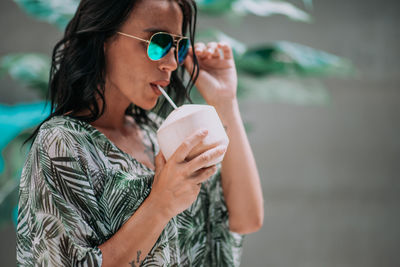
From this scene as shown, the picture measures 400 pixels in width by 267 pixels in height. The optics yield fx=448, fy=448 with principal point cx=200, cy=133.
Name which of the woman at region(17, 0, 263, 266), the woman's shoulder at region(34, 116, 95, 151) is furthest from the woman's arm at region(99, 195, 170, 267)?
the woman's shoulder at region(34, 116, 95, 151)

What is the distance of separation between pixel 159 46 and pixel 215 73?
11.5 inches

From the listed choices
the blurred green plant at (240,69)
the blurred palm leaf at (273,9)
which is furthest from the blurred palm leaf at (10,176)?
the blurred palm leaf at (273,9)

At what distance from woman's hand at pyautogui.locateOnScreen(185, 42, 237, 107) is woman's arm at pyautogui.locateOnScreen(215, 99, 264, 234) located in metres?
0.03

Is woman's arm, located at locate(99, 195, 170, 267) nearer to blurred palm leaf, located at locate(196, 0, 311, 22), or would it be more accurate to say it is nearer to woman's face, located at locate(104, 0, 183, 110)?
woman's face, located at locate(104, 0, 183, 110)

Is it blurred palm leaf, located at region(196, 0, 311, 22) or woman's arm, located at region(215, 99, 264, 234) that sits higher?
blurred palm leaf, located at region(196, 0, 311, 22)

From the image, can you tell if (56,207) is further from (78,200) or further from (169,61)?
(169,61)

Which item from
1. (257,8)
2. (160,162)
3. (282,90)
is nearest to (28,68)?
(257,8)

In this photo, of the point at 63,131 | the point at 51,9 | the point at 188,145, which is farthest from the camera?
the point at 51,9

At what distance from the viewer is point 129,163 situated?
1.00 m

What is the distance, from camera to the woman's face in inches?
39.4

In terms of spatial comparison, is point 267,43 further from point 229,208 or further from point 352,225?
point 229,208

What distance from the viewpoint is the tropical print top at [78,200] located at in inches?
31.9

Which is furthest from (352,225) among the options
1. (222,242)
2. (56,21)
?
(56,21)

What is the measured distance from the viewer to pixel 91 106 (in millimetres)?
1040
